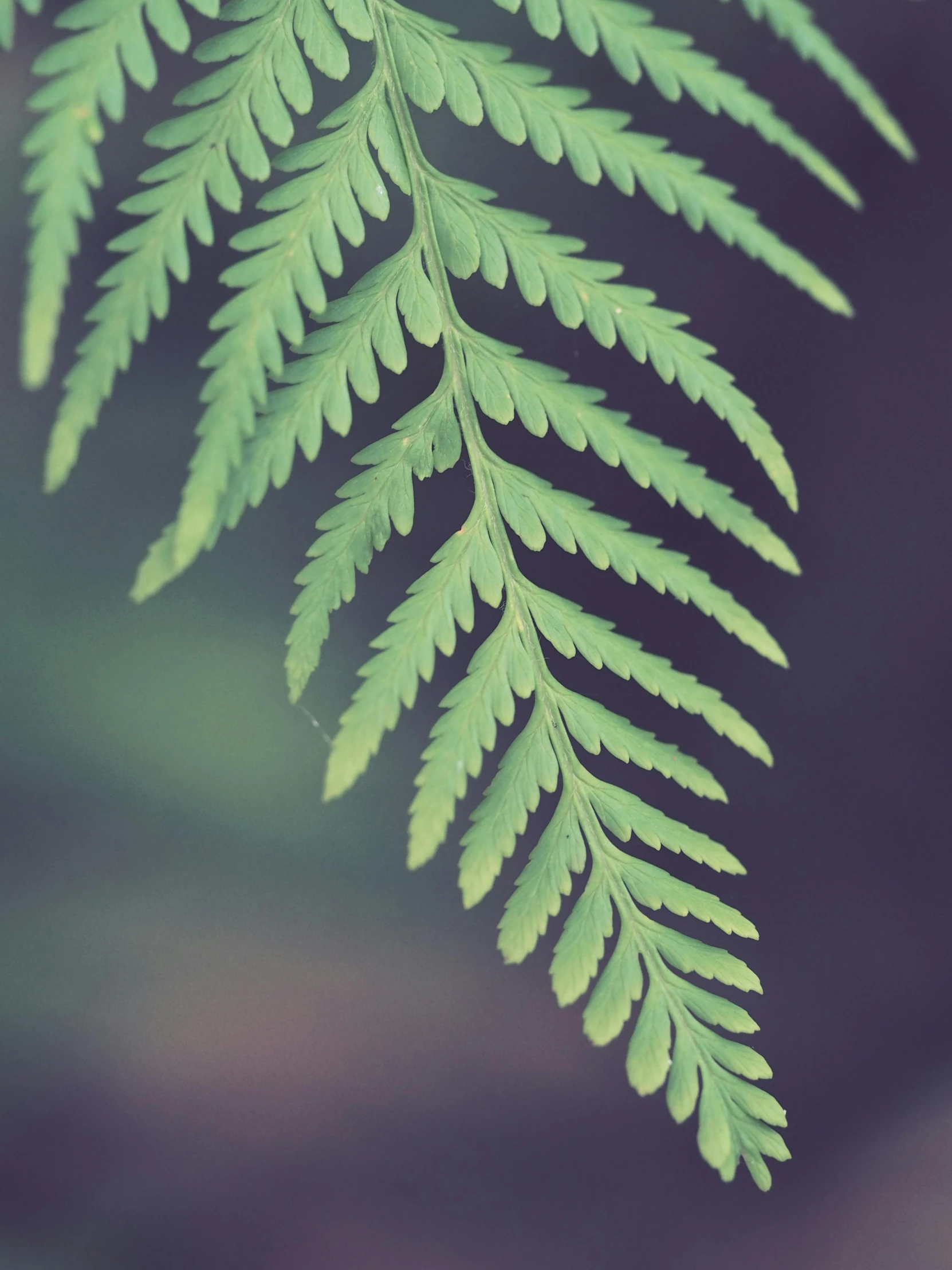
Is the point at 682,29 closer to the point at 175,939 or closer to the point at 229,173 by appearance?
the point at 229,173

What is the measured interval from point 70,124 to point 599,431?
493mm

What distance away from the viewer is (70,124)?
0.65 meters

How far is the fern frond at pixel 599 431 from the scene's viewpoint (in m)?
0.84

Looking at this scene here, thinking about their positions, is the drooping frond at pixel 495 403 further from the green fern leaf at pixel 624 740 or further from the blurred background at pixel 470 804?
the blurred background at pixel 470 804

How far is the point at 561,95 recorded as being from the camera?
32.4 inches

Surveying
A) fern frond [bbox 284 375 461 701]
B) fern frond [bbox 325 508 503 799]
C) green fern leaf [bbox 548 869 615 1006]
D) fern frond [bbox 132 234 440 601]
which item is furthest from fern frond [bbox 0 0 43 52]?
green fern leaf [bbox 548 869 615 1006]

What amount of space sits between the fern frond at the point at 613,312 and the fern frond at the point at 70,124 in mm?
321

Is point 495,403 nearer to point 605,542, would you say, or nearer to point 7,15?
point 605,542

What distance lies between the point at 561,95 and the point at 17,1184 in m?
1.80

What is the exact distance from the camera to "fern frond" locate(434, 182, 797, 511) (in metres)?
0.82

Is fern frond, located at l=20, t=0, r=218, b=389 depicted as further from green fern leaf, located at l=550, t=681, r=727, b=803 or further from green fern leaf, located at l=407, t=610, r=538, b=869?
green fern leaf, located at l=550, t=681, r=727, b=803

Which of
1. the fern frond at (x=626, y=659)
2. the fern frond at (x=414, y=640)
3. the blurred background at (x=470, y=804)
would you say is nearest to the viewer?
the fern frond at (x=414, y=640)

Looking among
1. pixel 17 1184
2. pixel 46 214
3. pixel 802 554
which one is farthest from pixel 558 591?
pixel 17 1184

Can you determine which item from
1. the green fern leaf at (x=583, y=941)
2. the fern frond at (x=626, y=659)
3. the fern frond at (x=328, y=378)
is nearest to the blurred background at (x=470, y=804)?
the fern frond at (x=328, y=378)
